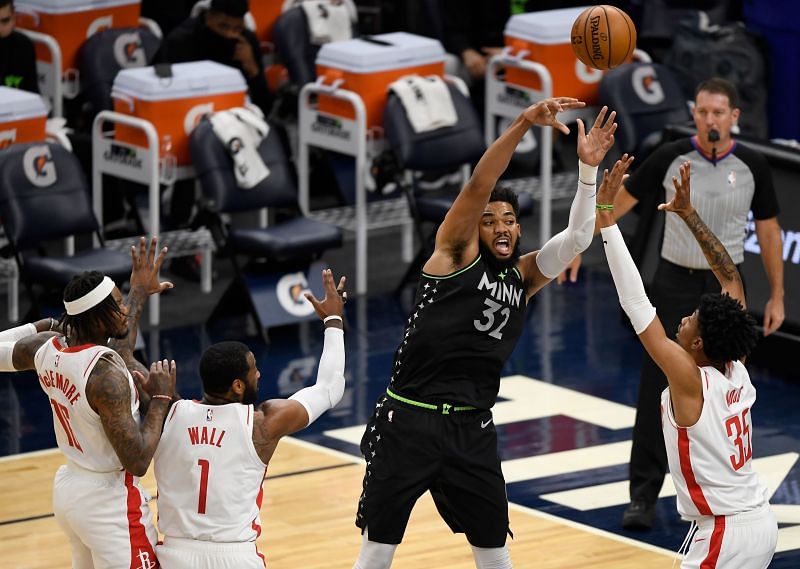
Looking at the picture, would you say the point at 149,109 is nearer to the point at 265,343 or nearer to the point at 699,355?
the point at 265,343

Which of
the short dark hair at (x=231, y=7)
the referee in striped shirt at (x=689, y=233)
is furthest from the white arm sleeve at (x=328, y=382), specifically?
the short dark hair at (x=231, y=7)

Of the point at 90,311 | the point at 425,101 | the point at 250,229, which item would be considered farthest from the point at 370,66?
the point at 90,311

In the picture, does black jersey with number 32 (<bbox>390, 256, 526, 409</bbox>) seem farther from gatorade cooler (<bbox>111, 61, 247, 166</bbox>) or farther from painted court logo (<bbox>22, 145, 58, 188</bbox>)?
gatorade cooler (<bbox>111, 61, 247, 166</bbox>)

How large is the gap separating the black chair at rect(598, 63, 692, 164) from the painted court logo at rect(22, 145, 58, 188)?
4.06 metres

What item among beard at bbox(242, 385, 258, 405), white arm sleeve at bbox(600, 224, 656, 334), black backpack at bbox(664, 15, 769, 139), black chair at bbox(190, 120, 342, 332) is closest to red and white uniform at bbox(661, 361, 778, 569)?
white arm sleeve at bbox(600, 224, 656, 334)

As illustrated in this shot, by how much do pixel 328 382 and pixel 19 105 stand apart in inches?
208

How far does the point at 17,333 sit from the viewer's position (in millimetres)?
6285

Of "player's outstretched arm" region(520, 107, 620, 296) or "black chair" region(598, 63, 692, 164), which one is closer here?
"player's outstretched arm" region(520, 107, 620, 296)

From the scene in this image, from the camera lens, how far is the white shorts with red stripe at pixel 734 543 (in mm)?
5891

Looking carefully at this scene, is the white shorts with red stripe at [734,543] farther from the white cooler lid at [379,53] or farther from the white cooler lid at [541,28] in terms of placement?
the white cooler lid at [541,28]

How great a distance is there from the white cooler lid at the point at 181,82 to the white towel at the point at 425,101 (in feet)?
3.54

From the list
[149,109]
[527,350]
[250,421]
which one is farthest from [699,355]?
[149,109]

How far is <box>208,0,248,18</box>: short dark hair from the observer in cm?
1211

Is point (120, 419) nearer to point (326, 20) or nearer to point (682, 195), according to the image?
point (682, 195)
